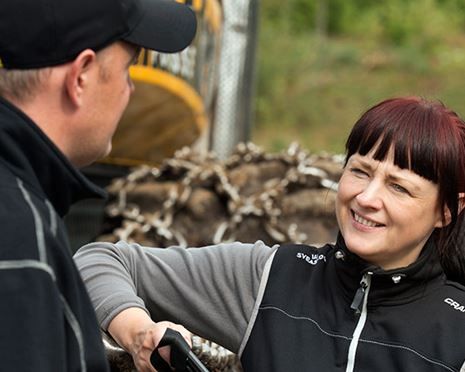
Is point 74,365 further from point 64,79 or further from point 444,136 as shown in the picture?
point 444,136

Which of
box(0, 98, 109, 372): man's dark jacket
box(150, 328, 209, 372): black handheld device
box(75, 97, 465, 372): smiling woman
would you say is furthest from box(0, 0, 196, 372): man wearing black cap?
box(75, 97, 465, 372): smiling woman

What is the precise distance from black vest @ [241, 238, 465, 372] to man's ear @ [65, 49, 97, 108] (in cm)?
89

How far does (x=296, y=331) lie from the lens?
2.49 metres

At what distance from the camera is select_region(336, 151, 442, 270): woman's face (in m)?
2.49

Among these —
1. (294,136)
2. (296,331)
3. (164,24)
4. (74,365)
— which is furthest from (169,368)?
(294,136)

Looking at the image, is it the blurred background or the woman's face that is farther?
the blurred background

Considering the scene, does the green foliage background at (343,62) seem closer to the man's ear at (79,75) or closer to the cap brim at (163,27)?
the cap brim at (163,27)

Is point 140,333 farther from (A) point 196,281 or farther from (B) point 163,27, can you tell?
(B) point 163,27

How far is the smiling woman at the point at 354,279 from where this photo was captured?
7.97ft

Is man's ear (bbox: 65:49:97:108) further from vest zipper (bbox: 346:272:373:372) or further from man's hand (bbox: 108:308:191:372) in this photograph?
vest zipper (bbox: 346:272:373:372)

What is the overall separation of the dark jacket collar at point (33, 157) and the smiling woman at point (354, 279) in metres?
0.64

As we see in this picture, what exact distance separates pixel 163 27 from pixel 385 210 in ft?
2.43

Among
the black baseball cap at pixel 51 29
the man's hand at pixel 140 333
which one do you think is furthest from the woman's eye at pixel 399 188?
the black baseball cap at pixel 51 29

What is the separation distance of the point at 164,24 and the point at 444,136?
0.79m
